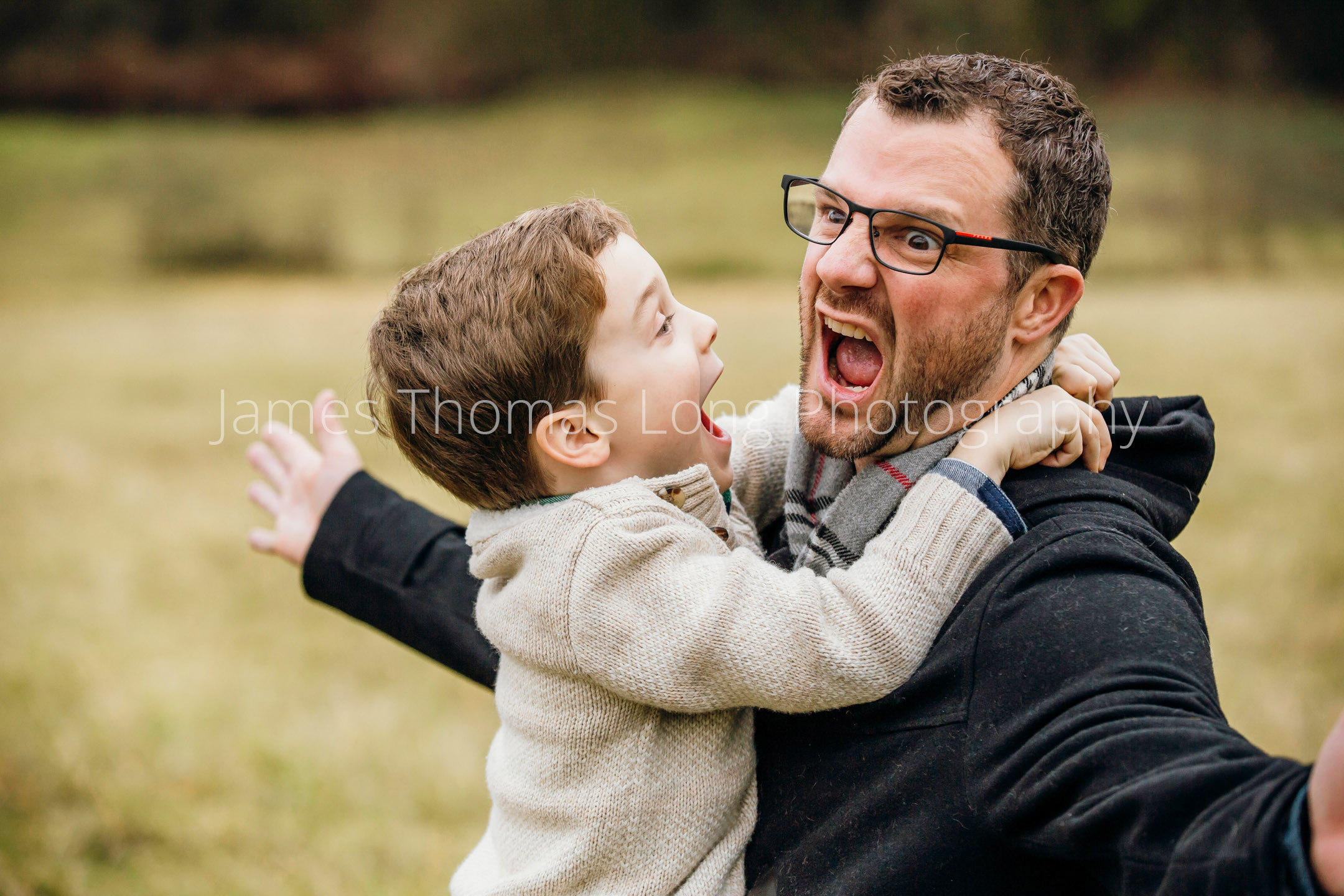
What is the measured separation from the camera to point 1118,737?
0.77 m

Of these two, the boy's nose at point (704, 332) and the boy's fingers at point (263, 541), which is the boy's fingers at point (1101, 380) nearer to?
the boy's nose at point (704, 332)

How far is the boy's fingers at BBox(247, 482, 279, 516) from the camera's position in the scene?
176 cm

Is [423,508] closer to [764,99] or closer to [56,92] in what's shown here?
[764,99]

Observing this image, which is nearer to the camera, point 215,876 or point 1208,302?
point 215,876

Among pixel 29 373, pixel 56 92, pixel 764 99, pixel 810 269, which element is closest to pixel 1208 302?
pixel 764 99

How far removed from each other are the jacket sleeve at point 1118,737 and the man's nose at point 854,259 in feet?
1.18

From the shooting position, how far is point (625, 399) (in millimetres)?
1135

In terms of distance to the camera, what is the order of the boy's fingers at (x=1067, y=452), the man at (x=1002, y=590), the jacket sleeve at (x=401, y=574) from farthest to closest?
the jacket sleeve at (x=401, y=574) → the boy's fingers at (x=1067, y=452) → the man at (x=1002, y=590)

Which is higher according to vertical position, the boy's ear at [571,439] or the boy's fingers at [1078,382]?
the boy's fingers at [1078,382]

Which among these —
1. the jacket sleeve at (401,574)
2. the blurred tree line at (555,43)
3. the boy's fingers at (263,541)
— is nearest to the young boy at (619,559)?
the jacket sleeve at (401,574)

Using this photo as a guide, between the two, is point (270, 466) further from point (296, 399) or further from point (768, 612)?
point (296, 399)

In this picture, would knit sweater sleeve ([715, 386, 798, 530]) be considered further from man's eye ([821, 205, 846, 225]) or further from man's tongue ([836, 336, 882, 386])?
man's eye ([821, 205, 846, 225])

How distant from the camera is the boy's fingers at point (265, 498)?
1.76 m

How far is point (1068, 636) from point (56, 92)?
8.18 m
